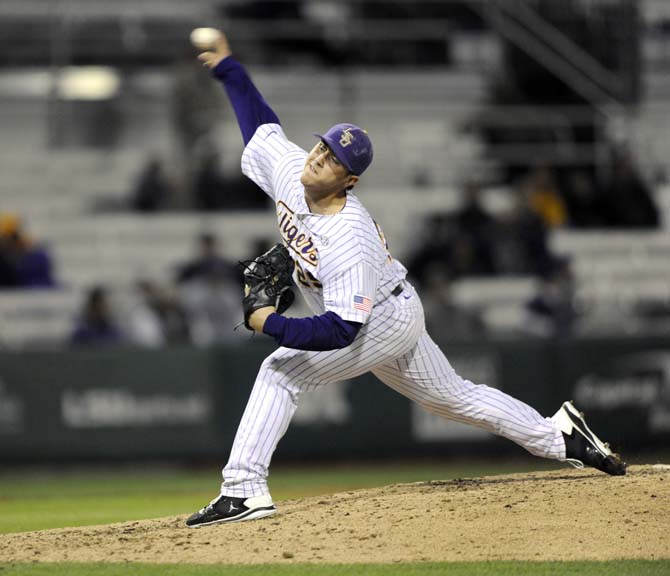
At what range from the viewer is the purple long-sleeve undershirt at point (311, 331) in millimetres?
5672

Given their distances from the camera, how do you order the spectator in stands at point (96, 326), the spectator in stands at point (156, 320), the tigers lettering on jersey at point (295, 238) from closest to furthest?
the tigers lettering on jersey at point (295, 238) → the spectator in stands at point (96, 326) → the spectator in stands at point (156, 320)

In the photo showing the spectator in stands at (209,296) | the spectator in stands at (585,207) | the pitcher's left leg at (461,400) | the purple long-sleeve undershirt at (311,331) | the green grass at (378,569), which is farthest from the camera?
the spectator in stands at (585,207)

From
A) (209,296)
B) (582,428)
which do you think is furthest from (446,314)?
(582,428)

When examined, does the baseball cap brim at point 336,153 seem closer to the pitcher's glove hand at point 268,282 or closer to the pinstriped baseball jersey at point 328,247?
the pinstriped baseball jersey at point 328,247

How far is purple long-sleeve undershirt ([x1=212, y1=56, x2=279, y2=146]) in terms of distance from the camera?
656 centimetres

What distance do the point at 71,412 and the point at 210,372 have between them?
1326 millimetres

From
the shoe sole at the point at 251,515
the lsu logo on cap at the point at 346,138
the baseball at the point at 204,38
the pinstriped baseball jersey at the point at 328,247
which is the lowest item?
the shoe sole at the point at 251,515

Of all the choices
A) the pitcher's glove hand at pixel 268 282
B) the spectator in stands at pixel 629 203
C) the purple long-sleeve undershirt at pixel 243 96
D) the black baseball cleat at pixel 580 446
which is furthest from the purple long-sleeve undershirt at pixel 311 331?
the spectator in stands at pixel 629 203

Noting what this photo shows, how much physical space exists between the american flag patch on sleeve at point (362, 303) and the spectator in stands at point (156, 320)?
6838 millimetres

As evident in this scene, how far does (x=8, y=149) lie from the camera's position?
1639 centimetres

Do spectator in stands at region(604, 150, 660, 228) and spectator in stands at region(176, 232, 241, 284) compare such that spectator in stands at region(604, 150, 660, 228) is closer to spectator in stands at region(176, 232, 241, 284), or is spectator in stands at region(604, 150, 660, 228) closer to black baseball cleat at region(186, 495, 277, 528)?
spectator in stands at region(176, 232, 241, 284)

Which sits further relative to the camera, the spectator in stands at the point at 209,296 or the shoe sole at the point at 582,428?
the spectator in stands at the point at 209,296

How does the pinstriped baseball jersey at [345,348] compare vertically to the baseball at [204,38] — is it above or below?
below

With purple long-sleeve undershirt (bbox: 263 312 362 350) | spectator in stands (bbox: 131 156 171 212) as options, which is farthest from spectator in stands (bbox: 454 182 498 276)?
purple long-sleeve undershirt (bbox: 263 312 362 350)
